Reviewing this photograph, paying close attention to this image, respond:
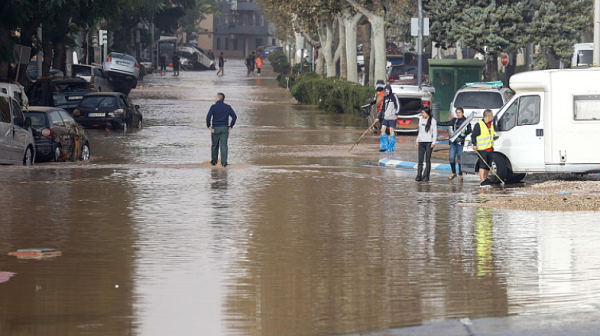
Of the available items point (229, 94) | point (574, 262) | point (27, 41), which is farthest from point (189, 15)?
point (574, 262)

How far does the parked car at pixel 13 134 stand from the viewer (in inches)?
945

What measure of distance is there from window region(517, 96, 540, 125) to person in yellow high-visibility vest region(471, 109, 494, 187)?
55 cm

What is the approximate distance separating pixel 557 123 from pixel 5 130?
10.7 metres

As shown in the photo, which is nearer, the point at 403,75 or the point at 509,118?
the point at 509,118

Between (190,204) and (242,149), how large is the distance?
12.4 m

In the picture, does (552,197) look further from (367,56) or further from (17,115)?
(367,56)

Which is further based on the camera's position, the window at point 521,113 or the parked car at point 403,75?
the parked car at point 403,75

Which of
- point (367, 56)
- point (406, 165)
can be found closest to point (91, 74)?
point (367, 56)

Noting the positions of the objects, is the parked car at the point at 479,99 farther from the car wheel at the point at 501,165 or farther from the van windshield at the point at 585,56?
the van windshield at the point at 585,56

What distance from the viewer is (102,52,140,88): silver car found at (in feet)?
191

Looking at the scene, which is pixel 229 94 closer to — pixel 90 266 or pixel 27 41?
pixel 27 41

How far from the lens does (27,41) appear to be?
37.1 meters

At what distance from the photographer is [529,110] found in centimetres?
2134

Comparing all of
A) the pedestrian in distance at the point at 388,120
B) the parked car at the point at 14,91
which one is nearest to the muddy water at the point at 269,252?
the pedestrian in distance at the point at 388,120
